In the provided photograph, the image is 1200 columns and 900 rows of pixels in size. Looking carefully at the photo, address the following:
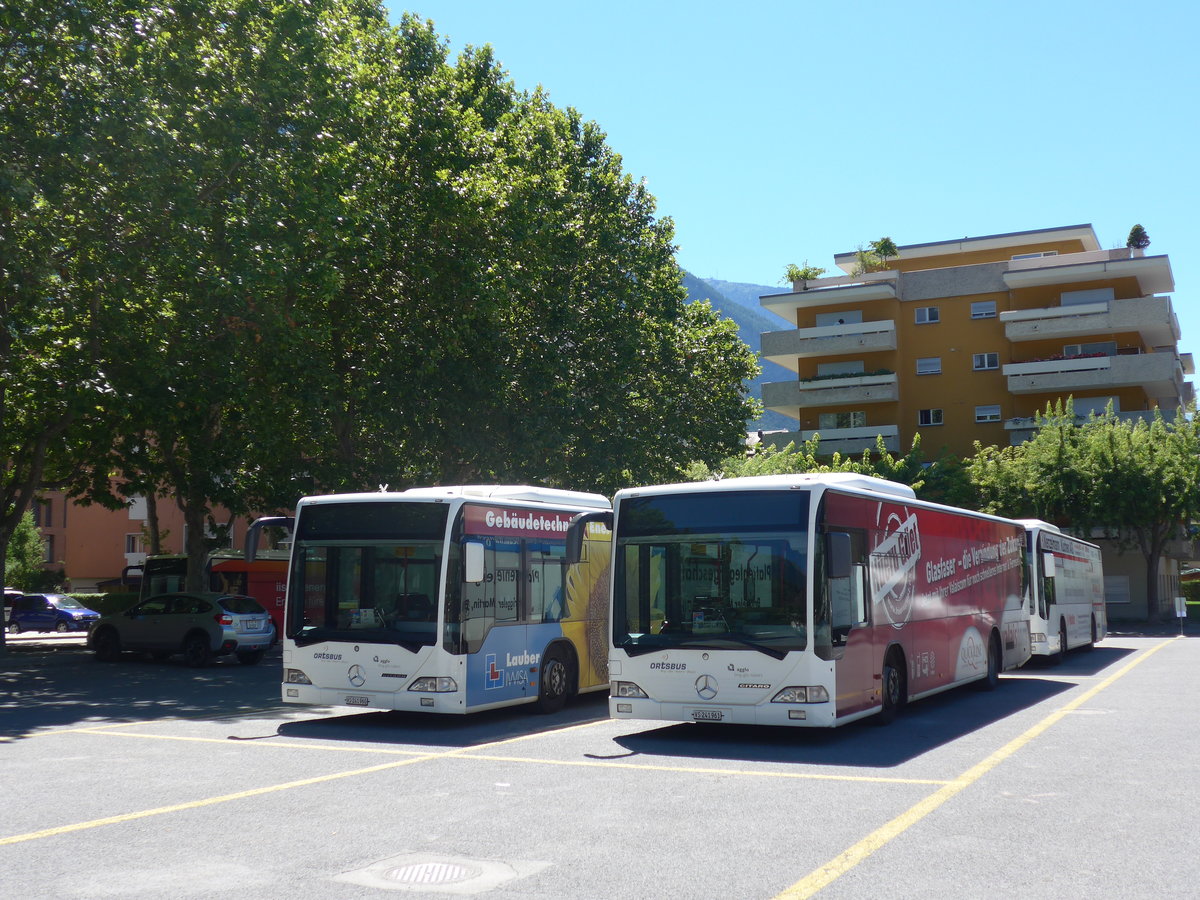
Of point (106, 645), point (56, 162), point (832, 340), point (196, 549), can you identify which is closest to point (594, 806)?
point (56, 162)

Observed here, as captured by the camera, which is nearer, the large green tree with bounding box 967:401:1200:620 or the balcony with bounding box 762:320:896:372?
the large green tree with bounding box 967:401:1200:620

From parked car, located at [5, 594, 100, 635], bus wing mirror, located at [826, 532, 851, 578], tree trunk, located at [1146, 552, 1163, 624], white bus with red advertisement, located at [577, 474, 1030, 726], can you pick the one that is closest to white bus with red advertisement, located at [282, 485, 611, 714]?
white bus with red advertisement, located at [577, 474, 1030, 726]

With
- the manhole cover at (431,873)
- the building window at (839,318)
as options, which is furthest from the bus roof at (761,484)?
the building window at (839,318)

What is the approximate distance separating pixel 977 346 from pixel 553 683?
1997 inches

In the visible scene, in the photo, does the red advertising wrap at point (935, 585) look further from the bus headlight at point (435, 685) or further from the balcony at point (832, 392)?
the balcony at point (832, 392)

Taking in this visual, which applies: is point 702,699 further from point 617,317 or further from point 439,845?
point 617,317

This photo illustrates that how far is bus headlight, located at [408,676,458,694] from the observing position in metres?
13.5

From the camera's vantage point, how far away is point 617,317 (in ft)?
114

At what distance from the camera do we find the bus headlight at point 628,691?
12781 mm

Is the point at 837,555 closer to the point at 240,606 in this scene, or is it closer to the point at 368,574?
the point at 368,574

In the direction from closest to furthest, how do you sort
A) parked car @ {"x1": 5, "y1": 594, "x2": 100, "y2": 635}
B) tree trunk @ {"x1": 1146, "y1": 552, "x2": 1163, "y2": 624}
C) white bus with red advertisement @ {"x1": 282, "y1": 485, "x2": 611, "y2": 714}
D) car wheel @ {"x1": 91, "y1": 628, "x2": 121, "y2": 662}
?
white bus with red advertisement @ {"x1": 282, "y1": 485, "x2": 611, "y2": 714} < car wheel @ {"x1": 91, "y1": 628, "x2": 121, "y2": 662} < parked car @ {"x1": 5, "y1": 594, "x2": 100, "y2": 635} < tree trunk @ {"x1": 1146, "y1": 552, "x2": 1163, "y2": 624}

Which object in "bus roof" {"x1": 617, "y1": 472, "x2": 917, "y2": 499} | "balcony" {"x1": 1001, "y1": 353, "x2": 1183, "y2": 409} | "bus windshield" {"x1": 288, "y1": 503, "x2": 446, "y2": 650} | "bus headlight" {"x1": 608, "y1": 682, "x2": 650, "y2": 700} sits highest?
"balcony" {"x1": 1001, "y1": 353, "x2": 1183, "y2": 409}

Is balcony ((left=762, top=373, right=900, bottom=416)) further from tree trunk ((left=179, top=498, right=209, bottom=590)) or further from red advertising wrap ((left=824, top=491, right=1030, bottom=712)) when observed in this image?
red advertising wrap ((left=824, top=491, right=1030, bottom=712))

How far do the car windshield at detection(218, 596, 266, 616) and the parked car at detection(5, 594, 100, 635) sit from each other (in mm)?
20916
